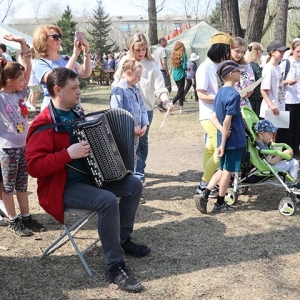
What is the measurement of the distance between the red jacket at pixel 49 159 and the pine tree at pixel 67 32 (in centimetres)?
2266

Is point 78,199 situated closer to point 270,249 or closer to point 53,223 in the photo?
point 53,223

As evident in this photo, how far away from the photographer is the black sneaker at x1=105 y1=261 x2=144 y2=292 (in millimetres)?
3168

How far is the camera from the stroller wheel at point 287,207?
4578 millimetres

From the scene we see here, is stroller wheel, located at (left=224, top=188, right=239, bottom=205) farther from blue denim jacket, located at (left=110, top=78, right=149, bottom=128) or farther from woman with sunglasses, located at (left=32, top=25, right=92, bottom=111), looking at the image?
woman with sunglasses, located at (left=32, top=25, right=92, bottom=111)

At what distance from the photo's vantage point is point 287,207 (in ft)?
15.1

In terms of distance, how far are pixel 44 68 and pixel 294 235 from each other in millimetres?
2863

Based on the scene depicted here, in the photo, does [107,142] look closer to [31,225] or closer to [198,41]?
[31,225]

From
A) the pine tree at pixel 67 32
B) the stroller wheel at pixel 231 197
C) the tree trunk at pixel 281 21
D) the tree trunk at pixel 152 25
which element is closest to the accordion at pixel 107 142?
the stroller wheel at pixel 231 197

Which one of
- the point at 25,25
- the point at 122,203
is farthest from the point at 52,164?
the point at 25,25

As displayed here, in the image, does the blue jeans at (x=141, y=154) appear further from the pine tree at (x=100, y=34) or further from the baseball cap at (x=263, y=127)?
the pine tree at (x=100, y=34)

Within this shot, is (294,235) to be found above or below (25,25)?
below

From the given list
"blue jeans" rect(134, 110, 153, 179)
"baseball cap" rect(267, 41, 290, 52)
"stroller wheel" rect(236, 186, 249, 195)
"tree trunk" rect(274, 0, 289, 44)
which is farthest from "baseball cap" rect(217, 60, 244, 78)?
"tree trunk" rect(274, 0, 289, 44)

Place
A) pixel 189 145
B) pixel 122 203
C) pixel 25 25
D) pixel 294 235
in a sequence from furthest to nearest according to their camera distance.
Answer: pixel 25 25 → pixel 189 145 → pixel 294 235 → pixel 122 203

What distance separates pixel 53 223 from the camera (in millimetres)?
4500
